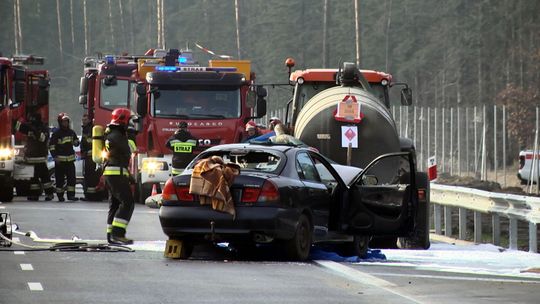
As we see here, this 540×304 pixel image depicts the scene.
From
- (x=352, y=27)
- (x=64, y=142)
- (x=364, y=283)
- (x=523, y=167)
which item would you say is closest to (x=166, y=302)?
(x=364, y=283)

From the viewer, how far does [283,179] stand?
16.5 m

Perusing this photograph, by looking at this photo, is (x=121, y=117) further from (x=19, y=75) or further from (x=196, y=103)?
(x=19, y=75)

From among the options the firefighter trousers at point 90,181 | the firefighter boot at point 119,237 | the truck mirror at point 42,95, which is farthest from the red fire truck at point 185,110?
the firefighter boot at point 119,237

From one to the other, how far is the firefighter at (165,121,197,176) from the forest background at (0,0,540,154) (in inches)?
1259

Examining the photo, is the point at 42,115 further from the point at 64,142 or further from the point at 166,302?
the point at 166,302

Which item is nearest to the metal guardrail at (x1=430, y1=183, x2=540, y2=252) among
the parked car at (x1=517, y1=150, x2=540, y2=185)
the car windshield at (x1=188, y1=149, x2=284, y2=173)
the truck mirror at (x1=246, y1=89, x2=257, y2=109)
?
the car windshield at (x1=188, y1=149, x2=284, y2=173)

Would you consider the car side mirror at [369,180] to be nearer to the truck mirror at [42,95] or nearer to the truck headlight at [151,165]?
the truck headlight at [151,165]

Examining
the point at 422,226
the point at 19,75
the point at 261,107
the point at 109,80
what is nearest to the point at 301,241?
the point at 422,226

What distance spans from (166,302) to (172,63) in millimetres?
21581

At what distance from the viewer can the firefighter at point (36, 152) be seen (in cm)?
3300

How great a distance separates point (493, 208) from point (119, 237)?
215 inches

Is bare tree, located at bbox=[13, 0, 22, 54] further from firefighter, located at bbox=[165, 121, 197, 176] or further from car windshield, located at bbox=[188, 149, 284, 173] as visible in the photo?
car windshield, located at bbox=[188, 149, 284, 173]

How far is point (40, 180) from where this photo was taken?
111 feet

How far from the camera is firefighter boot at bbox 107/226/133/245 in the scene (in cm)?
1891
